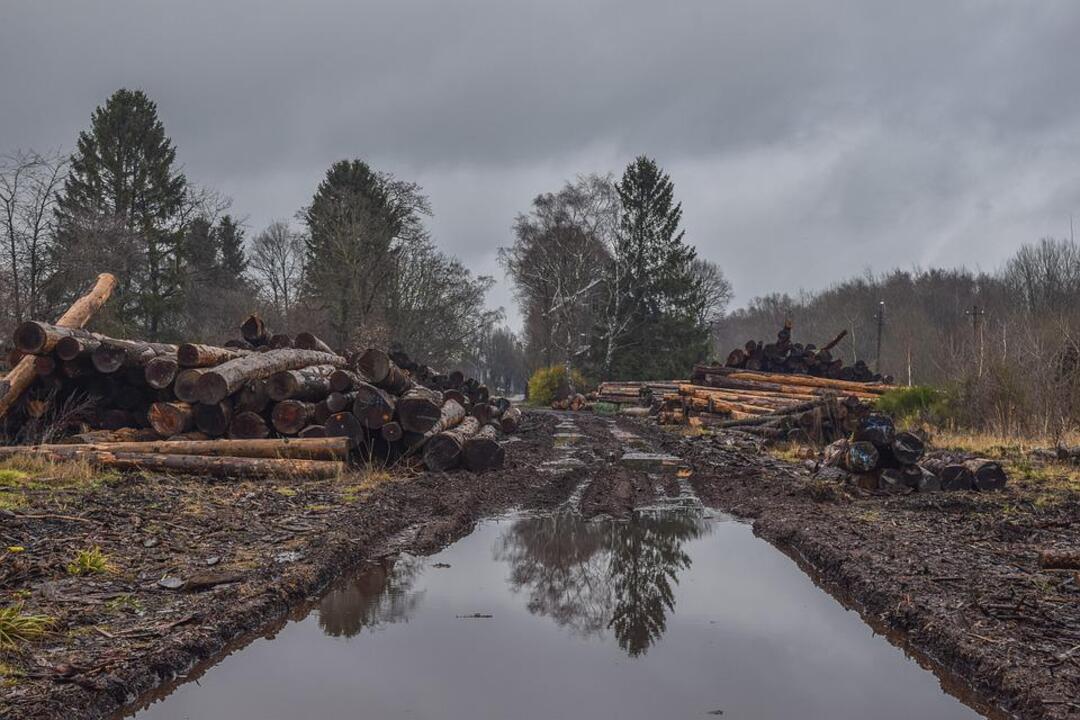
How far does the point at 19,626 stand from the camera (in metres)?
4.24

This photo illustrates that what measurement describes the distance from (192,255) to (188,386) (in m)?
25.3

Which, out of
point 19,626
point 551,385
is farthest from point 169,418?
point 551,385

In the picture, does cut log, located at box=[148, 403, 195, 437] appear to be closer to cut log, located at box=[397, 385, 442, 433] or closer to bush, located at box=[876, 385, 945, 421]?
cut log, located at box=[397, 385, 442, 433]

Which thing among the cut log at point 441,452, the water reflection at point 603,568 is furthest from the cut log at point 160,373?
the water reflection at point 603,568

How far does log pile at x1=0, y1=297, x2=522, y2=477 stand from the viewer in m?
10.8

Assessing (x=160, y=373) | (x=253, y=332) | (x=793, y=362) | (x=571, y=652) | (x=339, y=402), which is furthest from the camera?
(x=793, y=362)

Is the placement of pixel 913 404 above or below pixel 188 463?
above

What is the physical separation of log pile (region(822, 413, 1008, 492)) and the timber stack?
516cm

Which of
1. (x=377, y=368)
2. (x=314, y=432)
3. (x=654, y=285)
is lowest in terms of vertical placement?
(x=314, y=432)

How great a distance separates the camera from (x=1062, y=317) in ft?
55.4

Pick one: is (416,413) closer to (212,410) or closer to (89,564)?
(212,410)

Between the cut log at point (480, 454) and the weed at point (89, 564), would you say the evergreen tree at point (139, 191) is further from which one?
the weed at point (89, 564)

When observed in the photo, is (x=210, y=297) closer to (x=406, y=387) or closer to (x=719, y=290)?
(x=406, y=387)

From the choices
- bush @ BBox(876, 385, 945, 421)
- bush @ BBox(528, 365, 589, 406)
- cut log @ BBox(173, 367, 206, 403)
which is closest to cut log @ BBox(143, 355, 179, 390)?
cut log @ BBox(173, 367, 206, 403)
